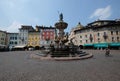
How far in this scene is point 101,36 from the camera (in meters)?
50.3

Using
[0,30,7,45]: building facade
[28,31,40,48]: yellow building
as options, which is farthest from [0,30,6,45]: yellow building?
[28,31,40,48]: yellow building

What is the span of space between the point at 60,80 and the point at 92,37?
50784 mm

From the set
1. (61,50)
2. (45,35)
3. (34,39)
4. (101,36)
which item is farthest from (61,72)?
(34,39)

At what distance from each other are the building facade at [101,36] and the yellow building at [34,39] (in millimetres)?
25956

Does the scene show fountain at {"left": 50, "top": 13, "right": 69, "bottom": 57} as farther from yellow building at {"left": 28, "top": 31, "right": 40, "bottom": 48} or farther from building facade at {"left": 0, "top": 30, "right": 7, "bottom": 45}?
building facade at {"left": 0, "top": 30, "right": 7, "bottom": 45}

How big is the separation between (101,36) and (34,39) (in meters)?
38.5

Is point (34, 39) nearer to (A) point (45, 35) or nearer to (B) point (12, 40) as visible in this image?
(A) point (45, 35)

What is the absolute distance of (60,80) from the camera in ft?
19.3

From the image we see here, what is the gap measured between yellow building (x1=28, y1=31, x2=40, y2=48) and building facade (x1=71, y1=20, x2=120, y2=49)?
85.2ft

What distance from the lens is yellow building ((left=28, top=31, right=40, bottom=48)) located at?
65.9m

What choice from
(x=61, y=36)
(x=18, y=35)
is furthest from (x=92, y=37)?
(x=18, y=35)

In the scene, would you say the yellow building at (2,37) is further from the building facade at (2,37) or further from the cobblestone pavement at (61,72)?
the cobblestone pavement at (61,72)

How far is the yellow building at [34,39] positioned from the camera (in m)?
65.9

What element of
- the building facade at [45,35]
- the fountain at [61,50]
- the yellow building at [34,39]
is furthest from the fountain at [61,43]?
the yellow building at [34,39]
